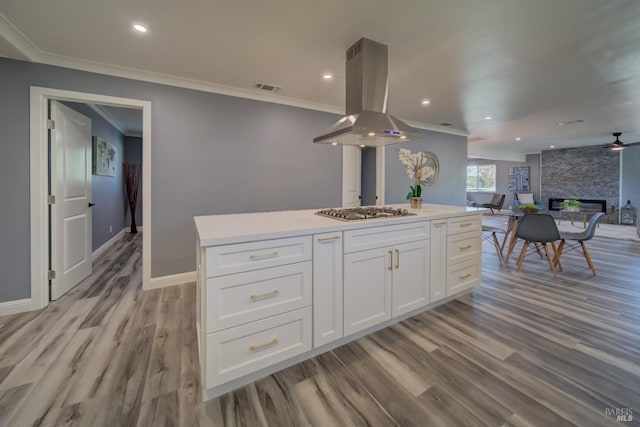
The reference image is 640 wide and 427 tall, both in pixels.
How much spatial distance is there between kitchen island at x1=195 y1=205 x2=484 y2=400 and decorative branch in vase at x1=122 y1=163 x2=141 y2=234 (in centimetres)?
532

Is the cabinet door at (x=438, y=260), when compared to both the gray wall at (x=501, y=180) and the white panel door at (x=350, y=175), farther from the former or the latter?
the gray wall at (x=501, y=180)

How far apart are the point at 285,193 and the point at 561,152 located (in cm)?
1049

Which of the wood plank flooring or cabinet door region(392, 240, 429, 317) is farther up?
cabinet door region(392, 240, 429, 317)

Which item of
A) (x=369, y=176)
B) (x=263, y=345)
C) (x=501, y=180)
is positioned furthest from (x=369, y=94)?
(x=501, y=180)

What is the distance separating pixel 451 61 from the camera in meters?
2.67

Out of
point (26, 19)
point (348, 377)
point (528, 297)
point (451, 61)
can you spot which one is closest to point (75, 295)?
point (26, 19)

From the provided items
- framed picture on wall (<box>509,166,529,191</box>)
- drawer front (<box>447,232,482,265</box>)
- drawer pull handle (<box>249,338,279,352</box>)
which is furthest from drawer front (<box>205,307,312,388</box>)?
framed picture on wall (<box>509,166,529,191</box>)

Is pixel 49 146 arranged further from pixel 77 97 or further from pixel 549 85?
pixel 549 85

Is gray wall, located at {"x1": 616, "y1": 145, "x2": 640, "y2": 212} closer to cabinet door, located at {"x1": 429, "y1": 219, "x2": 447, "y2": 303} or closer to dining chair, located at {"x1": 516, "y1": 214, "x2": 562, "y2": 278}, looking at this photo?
dining chair, located at {"x1": 516, "y1": 214, "x2": 562, "y2": 278}

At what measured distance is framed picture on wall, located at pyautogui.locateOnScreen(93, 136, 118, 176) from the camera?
4173 mm

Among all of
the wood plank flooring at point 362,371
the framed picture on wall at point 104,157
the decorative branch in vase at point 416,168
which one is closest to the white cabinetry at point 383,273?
the wood plank flooring at point 362,371

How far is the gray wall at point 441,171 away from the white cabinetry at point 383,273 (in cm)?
274

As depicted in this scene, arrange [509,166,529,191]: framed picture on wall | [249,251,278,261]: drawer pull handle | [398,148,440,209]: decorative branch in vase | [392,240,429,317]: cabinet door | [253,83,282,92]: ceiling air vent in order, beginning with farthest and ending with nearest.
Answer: [509,166,529,191]: framed picture on wall < [253,83,282,92]: ceiling air vent < [398,148,440,209]: decorative branch in vase < [392,240,429,317]: cabinet door < [249,251,278,261]: drawer pull handle

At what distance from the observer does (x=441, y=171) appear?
19.0 ft
